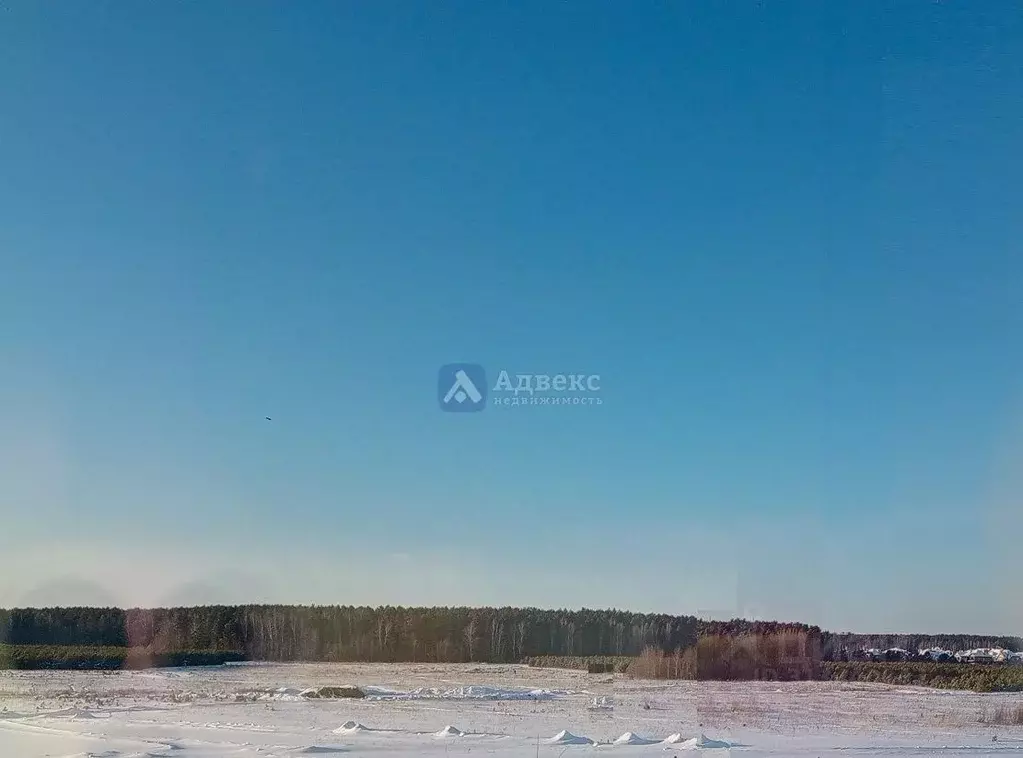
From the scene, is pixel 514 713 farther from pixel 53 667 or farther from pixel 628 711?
pixel 53 667

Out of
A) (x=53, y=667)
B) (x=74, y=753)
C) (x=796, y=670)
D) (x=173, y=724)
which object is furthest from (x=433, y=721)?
(x=53, y=667)

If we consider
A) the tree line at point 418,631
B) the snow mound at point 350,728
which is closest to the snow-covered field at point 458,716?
the snow mound at point 350,728

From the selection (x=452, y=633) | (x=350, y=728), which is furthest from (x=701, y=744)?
(x=350, y=728)

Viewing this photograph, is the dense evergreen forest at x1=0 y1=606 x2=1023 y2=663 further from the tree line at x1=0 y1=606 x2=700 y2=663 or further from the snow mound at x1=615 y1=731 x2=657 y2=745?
the snow mound at x1=615 y1=731 x2=657 y2=745

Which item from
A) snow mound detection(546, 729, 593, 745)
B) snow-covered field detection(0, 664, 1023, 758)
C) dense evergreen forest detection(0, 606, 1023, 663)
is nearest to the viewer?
snow-covered field detection(0, 664, 1023, 758)

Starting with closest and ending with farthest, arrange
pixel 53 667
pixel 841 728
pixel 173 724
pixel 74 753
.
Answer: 1. pixel 74 753
2. pixel 173 724
3. pixel 841 728
4. pixel 53 667

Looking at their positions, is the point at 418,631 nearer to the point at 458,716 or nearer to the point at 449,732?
the point at 458,716

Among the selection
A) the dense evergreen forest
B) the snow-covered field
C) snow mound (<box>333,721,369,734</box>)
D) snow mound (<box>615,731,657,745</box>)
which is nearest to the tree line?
the dense evergreen forest
